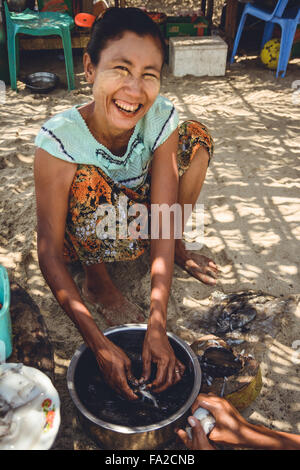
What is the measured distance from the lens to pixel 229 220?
2.98m

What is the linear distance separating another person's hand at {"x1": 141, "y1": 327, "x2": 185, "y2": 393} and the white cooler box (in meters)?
4.60

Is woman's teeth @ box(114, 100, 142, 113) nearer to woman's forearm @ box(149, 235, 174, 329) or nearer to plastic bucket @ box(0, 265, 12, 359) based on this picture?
woman's forearm @ box(149, 235, 174, 329)

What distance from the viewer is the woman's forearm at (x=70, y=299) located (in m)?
1.56

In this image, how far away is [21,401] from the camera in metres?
1.08

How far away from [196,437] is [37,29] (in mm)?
4720

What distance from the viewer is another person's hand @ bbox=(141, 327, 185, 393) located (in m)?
1.56

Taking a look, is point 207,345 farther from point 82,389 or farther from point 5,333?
point 5,333

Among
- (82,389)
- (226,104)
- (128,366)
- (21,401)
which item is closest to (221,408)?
(128,366)

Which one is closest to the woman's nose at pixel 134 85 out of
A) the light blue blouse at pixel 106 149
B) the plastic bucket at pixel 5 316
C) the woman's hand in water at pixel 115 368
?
the light blue blouse at pixel 106 149

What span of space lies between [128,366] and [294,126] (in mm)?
3507

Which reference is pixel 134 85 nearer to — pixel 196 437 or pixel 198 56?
pixel 196 437

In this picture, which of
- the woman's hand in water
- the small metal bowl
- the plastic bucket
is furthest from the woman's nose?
the small metal bowl

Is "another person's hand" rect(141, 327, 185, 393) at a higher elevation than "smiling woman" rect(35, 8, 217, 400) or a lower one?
lower

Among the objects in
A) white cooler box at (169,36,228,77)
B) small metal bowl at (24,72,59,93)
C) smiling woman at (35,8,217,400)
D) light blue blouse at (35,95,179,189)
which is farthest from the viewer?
white cooler box at (169,36,228,77)
